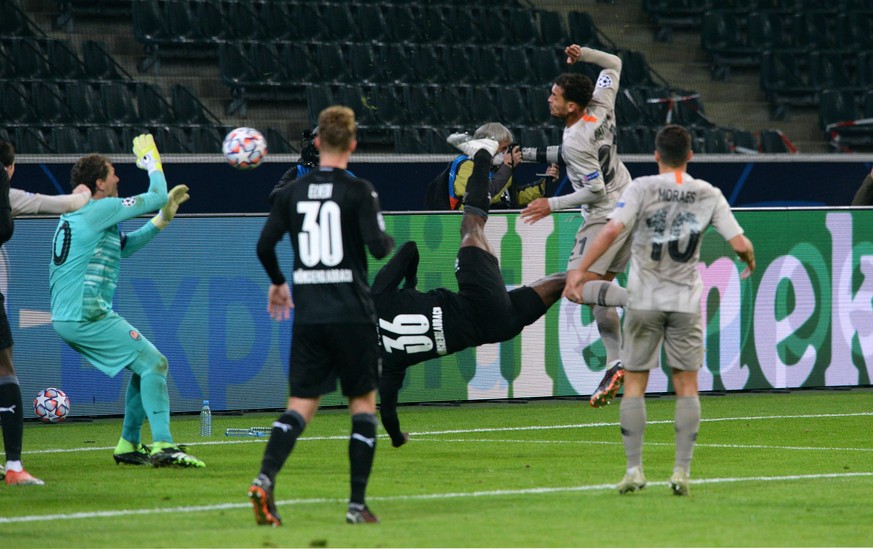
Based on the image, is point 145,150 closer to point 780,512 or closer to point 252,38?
point 780,512

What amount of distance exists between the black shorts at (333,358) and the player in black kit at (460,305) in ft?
11.3

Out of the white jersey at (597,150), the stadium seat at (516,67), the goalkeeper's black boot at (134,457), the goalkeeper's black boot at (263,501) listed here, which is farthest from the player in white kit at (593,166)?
the stadium seat at (516,67)

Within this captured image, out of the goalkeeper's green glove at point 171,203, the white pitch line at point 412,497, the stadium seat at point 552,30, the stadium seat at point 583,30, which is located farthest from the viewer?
the stadium seat at point 583,30

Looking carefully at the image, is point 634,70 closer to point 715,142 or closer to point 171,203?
point 715,142

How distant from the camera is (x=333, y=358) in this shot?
24.3 feet

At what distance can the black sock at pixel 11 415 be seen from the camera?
9320 mm

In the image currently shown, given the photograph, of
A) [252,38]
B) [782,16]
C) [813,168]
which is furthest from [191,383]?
[782,16]

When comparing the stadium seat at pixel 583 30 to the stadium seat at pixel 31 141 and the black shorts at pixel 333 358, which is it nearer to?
the stadium seat at pixel 31 141

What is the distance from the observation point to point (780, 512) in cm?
785

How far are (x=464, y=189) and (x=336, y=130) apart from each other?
7544 mm

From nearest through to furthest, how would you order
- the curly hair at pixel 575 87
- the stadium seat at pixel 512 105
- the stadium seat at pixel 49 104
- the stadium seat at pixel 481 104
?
the curly hair at pixel 575 87 < the stadium seat at pixel 49 104 < the stadium seat at pixel 481 104 < the stadium seat at pixel 512 105

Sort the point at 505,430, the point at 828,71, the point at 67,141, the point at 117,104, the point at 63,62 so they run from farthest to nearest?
the point at 828,71
the point at 63,62
the point at 117,104
the point at 67,141
the point at 505,430

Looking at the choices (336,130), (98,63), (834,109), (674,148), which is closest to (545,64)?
(834,109)

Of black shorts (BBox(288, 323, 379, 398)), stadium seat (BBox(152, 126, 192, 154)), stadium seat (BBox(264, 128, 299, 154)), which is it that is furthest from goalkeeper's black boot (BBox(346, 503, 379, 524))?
stadium seat (BBox(264, 128, 299, 154))
